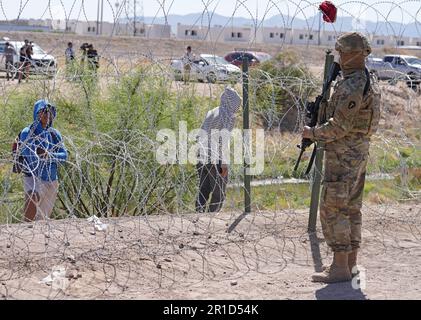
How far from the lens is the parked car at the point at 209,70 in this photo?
259 inches

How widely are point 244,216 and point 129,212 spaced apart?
4.26 ft

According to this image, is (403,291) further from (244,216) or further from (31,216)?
(31,216)

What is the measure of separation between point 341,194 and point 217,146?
204cm

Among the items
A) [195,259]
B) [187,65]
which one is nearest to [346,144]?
[195,259]

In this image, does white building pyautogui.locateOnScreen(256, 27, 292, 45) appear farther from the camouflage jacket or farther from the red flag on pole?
the camouflage jacket

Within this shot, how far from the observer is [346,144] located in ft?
16.1

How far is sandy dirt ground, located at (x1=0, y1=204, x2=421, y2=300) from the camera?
190 inches

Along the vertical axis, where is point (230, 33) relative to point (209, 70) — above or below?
above

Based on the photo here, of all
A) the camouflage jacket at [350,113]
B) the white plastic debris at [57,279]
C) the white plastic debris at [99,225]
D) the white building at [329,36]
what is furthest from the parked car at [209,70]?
the white plastic debris at [57,279]

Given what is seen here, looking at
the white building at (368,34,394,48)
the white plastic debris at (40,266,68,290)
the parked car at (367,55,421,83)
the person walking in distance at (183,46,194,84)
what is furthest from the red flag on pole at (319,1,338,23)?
the white plastic debris at (40,266,68,290)

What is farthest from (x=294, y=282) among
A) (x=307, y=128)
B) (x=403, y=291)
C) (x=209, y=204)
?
(x=209, y=204)

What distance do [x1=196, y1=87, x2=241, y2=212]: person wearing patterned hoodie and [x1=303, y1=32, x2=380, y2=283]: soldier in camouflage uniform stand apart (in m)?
1.72

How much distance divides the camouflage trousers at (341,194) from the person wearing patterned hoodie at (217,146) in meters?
1.71

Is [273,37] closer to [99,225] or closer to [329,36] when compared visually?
[329,36]
